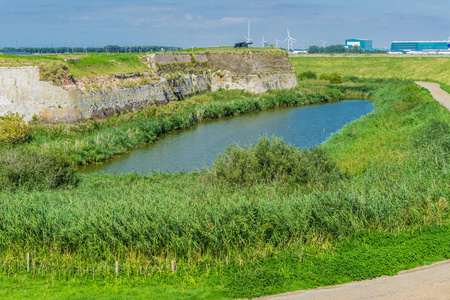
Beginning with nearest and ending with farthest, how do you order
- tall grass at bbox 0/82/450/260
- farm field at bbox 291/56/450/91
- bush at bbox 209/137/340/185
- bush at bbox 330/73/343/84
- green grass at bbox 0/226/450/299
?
1. green grass at bbox 0/226/450/299
2. tall grass at bbox 0/82/450/260
3. bush at bbox 209/137/340/185
4. bush at bbox 330/73/343/84
5. farm field at bbox 291/56/450/91

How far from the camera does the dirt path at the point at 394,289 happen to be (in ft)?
26.0

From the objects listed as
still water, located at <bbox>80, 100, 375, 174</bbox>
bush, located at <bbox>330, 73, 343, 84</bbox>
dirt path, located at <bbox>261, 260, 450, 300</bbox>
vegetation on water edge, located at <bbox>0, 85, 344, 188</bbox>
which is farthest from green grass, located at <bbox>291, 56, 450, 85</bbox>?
dirt path, located at <bbox>261, 260, 450, 300</bbox>

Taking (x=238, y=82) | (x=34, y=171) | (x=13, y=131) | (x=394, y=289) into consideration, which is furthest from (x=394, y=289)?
(x=238, y=82)

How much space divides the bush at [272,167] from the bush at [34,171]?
5578mm

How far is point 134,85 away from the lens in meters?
31.9

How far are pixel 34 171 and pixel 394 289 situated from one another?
1248 cm

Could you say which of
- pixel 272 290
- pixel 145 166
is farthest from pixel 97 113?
pixel 272 290

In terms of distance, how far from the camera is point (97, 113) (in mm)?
27484

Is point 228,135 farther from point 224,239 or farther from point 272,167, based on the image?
point 224,239

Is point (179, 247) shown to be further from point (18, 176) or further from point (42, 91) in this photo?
point (42, 91)

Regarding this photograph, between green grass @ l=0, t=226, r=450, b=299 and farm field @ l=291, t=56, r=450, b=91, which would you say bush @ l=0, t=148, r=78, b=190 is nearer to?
green grass @ l=0, t=226, r=450, b=299

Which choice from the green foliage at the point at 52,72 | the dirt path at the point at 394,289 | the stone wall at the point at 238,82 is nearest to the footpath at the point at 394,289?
the dirt path at the point at 394,289

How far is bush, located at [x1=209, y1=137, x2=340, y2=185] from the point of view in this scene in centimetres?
1417

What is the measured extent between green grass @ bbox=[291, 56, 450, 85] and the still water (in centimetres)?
2050
